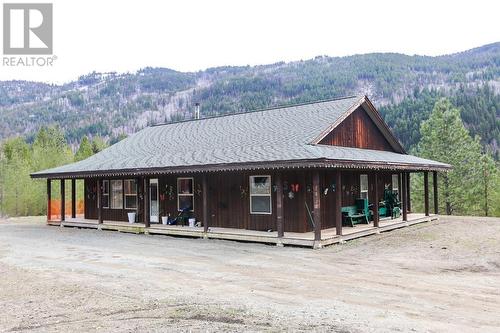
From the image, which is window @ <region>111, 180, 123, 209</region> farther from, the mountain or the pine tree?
the mountain

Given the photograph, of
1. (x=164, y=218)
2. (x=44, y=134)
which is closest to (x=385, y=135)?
(x=164, y=218)

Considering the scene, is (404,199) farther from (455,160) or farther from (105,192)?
(455,160)

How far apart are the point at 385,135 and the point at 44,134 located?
53649 millimetres

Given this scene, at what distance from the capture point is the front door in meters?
18.4

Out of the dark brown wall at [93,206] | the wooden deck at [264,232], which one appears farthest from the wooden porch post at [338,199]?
the dark brown wall at [93,206]

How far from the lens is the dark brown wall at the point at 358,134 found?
53.4ft

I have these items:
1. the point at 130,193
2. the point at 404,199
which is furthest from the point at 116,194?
the point at 404,199

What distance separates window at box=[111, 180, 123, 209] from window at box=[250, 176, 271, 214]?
277 inches

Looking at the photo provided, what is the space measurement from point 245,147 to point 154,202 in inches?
199

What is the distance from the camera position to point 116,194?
2005 cm

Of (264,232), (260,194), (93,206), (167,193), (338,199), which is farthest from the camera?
(93,206)

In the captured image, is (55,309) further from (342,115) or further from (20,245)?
(342,115)

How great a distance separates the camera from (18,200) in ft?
101

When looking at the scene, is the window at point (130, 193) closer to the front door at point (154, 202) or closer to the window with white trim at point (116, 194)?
the window with white trim at point (116, 194)
